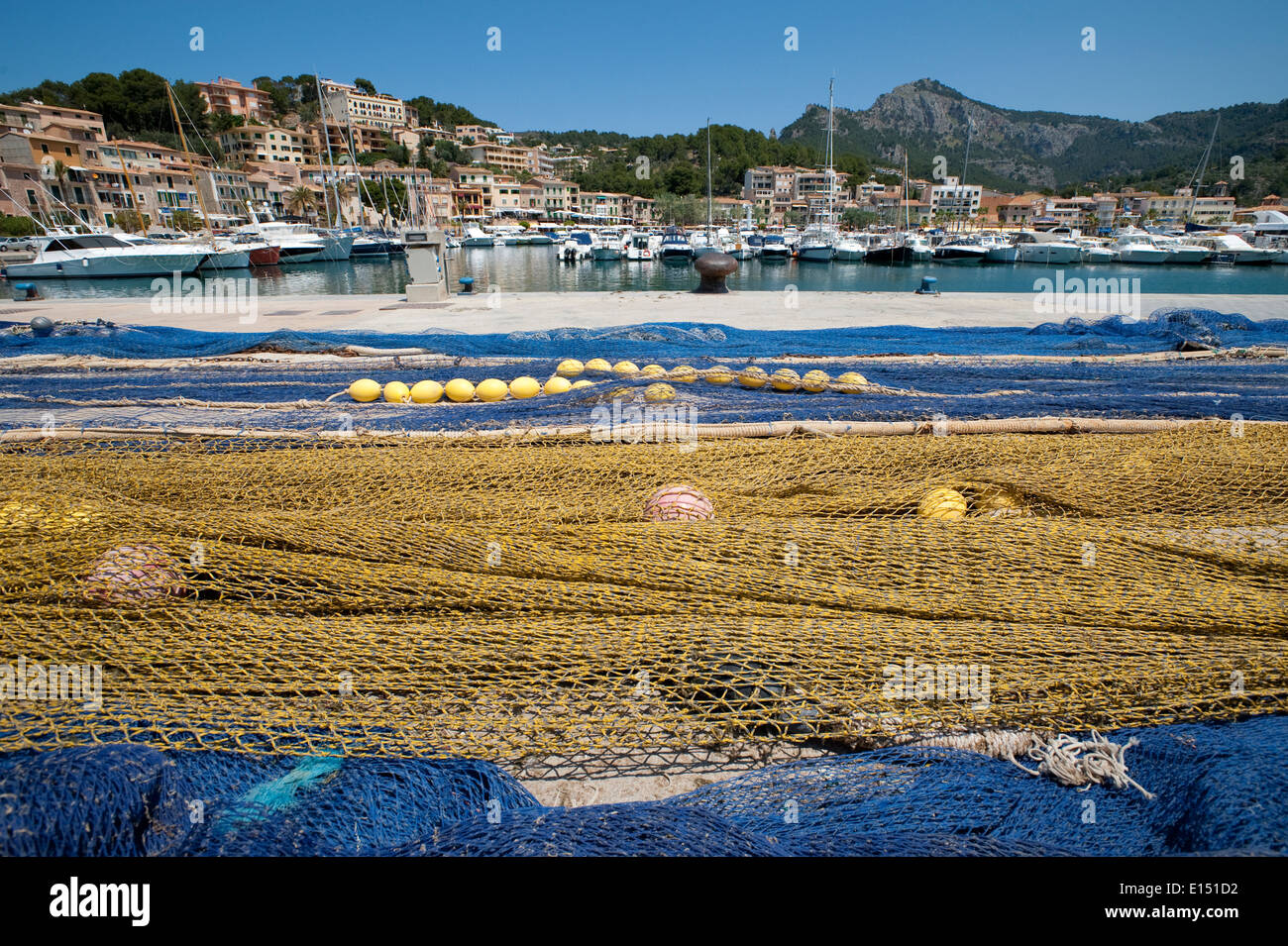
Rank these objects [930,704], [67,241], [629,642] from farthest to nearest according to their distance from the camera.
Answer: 1. [67,241]
2. [629,642]
3. [930,704]

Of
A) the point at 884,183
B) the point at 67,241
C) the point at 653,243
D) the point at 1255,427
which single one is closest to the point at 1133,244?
the point at 653,243

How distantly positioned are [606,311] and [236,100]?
5012 inches

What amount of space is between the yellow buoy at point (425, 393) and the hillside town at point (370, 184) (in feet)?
157

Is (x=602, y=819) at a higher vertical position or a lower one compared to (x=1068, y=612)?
lower

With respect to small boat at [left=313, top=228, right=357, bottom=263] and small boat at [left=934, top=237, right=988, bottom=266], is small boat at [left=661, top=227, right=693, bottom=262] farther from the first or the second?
small boat at [left=313, top=228, right=357, bottom=263]

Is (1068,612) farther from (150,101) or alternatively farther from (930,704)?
(150,101)

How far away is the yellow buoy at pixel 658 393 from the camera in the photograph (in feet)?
16.2

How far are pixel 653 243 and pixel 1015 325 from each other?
4928cm

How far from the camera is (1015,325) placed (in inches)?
383

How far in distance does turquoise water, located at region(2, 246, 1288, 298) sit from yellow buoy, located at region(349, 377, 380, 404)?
24863 mm

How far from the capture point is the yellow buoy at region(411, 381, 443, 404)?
18.6 ft

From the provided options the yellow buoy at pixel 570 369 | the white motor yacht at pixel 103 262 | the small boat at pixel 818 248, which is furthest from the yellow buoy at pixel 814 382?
the small boat at pixel 818 248

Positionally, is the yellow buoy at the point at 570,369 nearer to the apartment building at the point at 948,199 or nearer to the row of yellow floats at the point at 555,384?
the row of yellow floats at the point at 555,384
